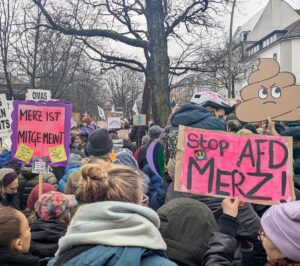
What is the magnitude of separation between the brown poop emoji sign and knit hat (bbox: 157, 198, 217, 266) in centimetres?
177

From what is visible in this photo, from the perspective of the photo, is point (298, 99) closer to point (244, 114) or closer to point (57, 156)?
point (244, 114)

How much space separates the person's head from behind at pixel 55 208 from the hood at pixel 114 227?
1.26 metres

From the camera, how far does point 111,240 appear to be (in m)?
1.77

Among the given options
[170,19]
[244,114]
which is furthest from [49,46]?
[244,114]

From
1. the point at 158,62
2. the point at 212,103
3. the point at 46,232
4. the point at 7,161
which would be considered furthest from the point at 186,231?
the point at 158,62

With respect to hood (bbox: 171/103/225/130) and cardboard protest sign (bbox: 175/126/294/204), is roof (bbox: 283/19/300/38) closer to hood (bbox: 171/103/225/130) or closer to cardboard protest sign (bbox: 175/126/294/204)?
hood (bbox: 171/103/225/130)

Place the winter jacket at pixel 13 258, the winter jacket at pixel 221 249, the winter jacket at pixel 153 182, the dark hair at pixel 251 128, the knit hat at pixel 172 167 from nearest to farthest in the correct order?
the winter jacket at pixel 221 249 → the winter jacket at pixel 13 258 → the knit hat at pixel 172 167 → the dark hair at pixel 251 128 → the winter jacket at pixel 153 182

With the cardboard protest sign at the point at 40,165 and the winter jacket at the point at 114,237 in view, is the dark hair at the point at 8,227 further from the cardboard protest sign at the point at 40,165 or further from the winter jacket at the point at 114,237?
the cardboard protest sign at the point at 40,165

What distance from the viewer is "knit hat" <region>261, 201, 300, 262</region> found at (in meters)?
1.96

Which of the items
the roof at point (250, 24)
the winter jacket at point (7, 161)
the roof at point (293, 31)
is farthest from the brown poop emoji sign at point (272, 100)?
the roof at point (250, 24)

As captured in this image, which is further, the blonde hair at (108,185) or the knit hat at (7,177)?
the knit hat at (7,177)

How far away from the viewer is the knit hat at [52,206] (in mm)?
3149

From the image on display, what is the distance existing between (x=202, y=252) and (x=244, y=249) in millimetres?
490

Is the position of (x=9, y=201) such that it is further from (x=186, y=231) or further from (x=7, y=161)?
(x=186, y=231)
